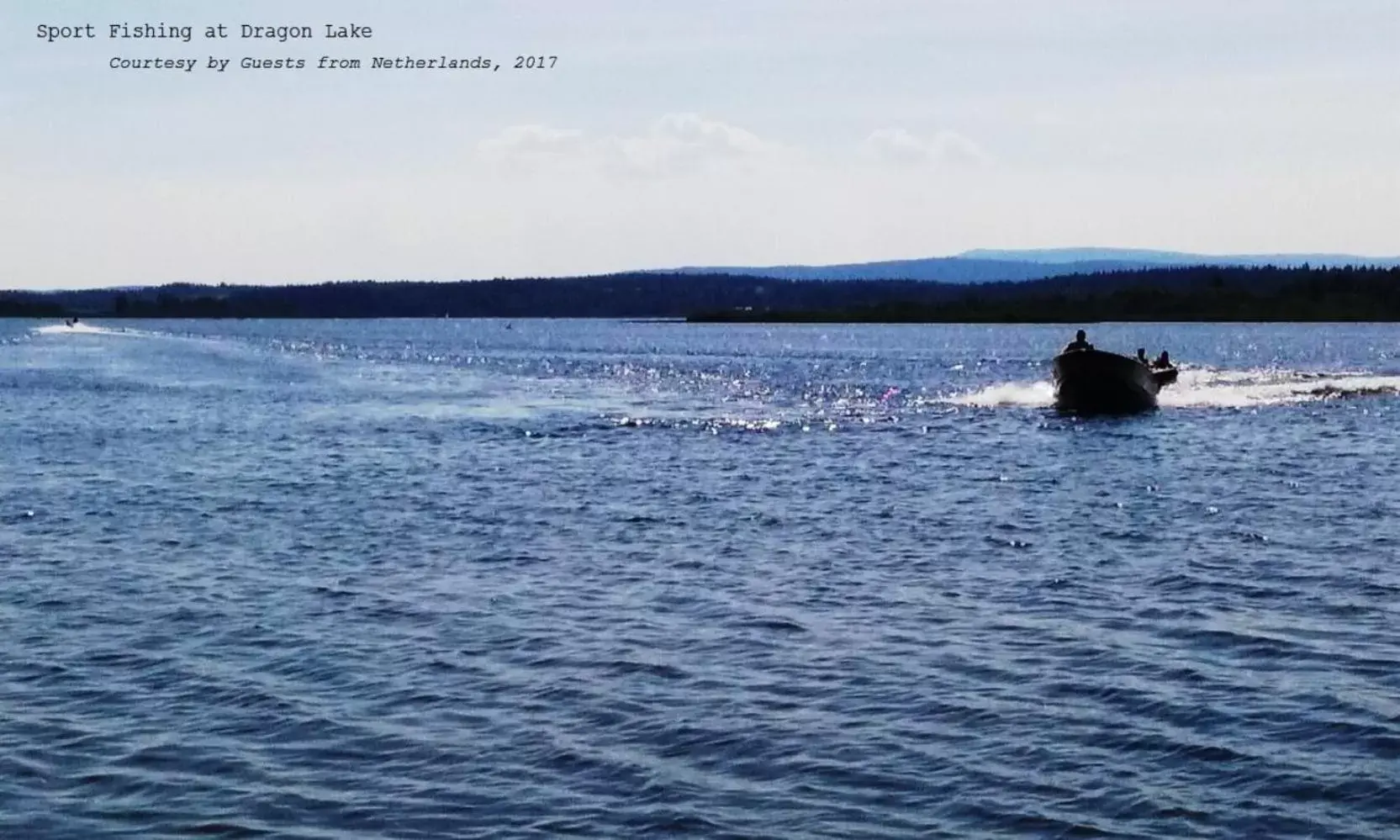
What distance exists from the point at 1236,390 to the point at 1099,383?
69.0 feet

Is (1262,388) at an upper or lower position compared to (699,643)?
upper

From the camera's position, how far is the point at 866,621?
834 inches

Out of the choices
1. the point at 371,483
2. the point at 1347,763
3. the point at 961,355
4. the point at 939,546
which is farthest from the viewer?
the point at 961,355

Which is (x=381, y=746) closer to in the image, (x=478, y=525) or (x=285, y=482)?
(x=478, y=525)

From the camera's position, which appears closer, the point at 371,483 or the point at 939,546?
the point at 939,546

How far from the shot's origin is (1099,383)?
213 ft

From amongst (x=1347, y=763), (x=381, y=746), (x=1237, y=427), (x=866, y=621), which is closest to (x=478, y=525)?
(x=866, y=621)

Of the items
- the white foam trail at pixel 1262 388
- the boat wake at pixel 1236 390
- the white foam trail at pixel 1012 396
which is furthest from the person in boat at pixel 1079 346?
the white foam trail at pixel 1262 388

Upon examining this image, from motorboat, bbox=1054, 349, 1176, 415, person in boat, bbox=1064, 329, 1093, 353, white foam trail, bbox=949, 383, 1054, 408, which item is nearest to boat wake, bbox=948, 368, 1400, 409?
white foam trail, bbox=949, 383, 1054, 408

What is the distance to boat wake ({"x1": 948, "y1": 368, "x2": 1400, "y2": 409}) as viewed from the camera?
73938 millimetres

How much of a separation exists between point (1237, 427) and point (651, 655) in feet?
145

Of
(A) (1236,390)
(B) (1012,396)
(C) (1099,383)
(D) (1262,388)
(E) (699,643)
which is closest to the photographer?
(E) (699,643)

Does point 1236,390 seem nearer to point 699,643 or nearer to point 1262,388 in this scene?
point 1262,388

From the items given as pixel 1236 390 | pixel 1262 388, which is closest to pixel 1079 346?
pixel 1236 390
